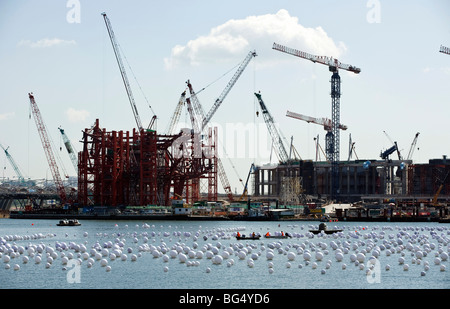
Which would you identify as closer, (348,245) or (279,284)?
(279,284)

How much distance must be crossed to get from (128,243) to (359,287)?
5465 centimetres

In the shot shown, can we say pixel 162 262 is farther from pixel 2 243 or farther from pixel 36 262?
pixel 2 243

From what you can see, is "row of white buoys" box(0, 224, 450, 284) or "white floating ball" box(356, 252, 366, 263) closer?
"row of white buoys" box(0, 224, 450, 284)

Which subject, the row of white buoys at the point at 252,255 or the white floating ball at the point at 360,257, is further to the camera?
the white floating ball at the point at 360,257

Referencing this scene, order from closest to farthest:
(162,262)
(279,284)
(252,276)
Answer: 1. (279,284)
2. (252,276)
3. (162,262)

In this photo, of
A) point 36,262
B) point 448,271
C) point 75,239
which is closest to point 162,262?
point 36,262

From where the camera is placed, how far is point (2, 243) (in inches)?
4171

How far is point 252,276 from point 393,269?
16.3 metres

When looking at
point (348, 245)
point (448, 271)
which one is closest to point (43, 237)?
point (348, 245)

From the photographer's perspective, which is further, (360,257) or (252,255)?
(252,255)
